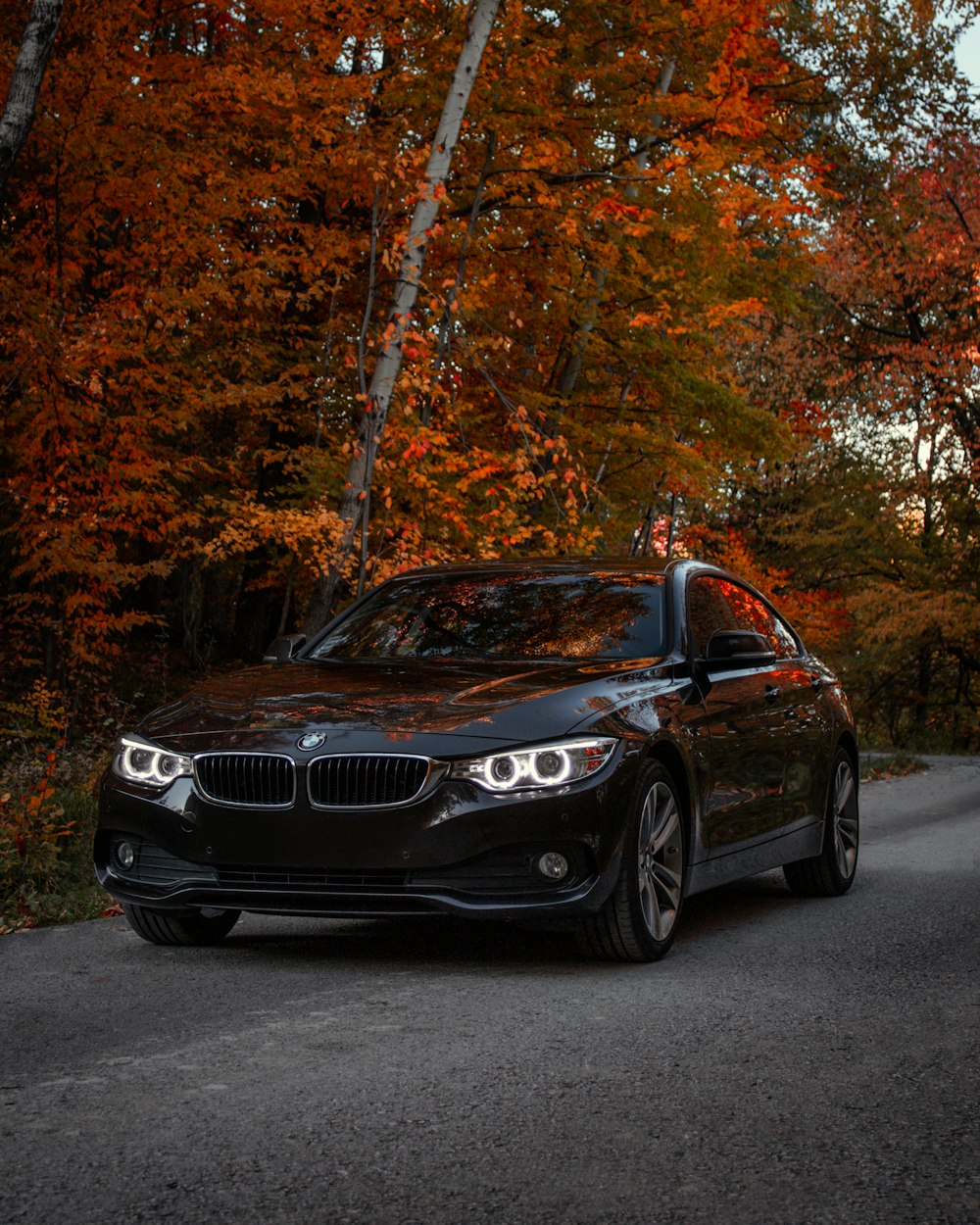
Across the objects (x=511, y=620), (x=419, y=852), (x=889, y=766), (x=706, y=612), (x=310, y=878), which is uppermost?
(x=706, y=612)

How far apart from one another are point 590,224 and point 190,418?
5.54 meters

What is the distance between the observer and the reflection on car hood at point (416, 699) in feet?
19.4

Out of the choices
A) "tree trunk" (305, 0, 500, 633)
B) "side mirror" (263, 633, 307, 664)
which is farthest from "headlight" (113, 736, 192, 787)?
"tree trunk" (305, 0, 500, 633)

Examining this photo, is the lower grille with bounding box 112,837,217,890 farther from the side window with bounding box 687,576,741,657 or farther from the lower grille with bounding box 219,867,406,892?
the side window with bounding box 687,576,741,657

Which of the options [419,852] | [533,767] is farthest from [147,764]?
[533,767]

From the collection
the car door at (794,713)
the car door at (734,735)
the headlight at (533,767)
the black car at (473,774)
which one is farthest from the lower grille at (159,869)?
the car door at (794,713)

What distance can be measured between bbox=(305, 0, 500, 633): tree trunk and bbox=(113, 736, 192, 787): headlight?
23.5 feet

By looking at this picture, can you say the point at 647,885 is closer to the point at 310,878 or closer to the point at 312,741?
the point at 310,878

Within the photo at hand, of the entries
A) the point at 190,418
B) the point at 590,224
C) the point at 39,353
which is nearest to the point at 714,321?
the point at 590,224

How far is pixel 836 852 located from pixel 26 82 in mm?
9354

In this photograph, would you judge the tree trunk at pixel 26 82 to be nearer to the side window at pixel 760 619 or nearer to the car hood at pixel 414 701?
the side window at pixel 760 619

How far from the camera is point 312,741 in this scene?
5902 millimetres

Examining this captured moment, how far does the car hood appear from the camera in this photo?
590 cm

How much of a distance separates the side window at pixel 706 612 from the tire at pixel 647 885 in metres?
1.04
